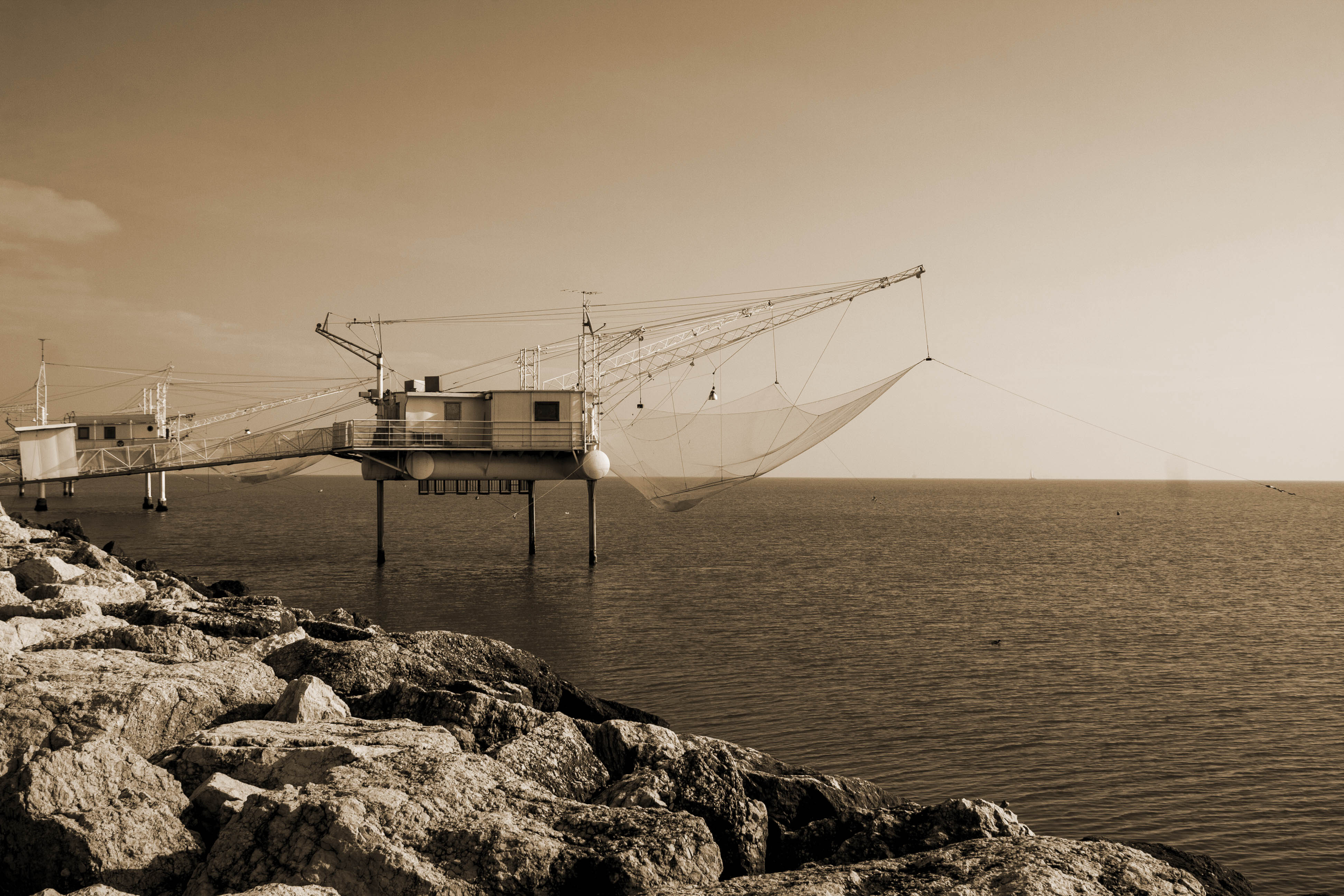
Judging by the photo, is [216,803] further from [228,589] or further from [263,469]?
[263,469]

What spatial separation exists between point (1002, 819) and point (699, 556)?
45.2m

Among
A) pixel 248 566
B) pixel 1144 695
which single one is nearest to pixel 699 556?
pixel 248 566

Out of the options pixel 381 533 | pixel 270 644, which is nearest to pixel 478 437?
pixel 381 533

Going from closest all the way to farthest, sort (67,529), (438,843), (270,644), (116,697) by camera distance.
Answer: (438,843) < (116,697) < (270,644) < (67,529)

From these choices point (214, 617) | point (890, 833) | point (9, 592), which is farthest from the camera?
point (9, 592)

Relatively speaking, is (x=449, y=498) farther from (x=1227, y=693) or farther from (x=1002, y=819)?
(x=1002, y=819)

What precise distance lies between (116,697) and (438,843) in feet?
14.0

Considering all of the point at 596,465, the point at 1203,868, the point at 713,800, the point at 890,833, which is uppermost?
the point at 596,465

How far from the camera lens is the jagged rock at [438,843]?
5887 mm

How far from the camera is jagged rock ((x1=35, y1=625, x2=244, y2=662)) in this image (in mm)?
11844

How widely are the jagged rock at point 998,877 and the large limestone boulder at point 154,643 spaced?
866 cm

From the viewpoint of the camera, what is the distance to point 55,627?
41.8 ft

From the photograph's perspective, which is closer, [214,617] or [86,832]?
[86,832]

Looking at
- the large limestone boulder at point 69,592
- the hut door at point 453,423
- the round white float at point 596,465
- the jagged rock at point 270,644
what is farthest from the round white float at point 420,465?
the jagged rock at point 270,644
